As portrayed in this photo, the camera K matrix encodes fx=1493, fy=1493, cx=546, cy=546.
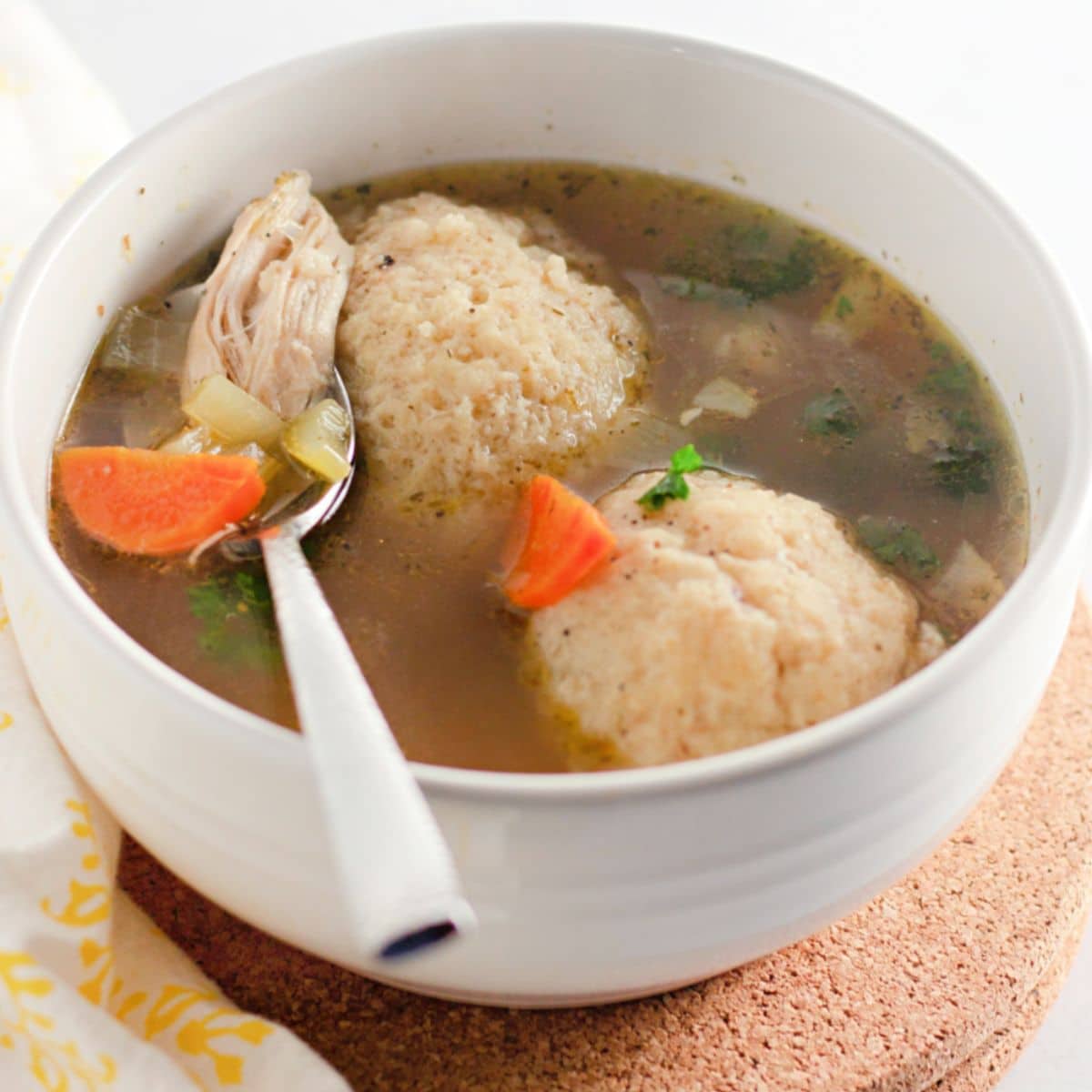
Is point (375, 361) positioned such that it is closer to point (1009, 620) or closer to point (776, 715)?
point (776, 715)

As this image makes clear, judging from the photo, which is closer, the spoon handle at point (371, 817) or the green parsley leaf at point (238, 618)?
the spoon handle at point (371, 817)

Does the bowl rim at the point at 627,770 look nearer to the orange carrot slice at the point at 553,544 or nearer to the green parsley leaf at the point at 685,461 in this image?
the orange carrot slice at the point at 553,544

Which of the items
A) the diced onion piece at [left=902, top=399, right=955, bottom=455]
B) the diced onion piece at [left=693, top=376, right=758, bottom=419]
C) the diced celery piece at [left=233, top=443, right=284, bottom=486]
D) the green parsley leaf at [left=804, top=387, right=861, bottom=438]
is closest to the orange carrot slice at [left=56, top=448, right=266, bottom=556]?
the diced celery piece at [left=233, top=443, right=284, bottom=486]

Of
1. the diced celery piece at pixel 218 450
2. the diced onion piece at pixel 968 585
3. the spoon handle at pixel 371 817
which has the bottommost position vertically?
the diced onion piece at pixel 968 585

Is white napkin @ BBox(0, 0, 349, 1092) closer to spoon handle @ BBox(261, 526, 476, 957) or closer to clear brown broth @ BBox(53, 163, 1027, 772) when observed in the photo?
clear brown broth @ BBox(53, 163, 1027, 772)

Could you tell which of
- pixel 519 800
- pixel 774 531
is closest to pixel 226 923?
pixel 519 800

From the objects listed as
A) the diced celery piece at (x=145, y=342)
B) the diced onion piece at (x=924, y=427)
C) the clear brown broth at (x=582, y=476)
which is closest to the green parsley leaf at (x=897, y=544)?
the clear brown broth at (x=582, y=476)

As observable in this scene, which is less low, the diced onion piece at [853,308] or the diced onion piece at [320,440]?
the diced onion piece at [320,440]
